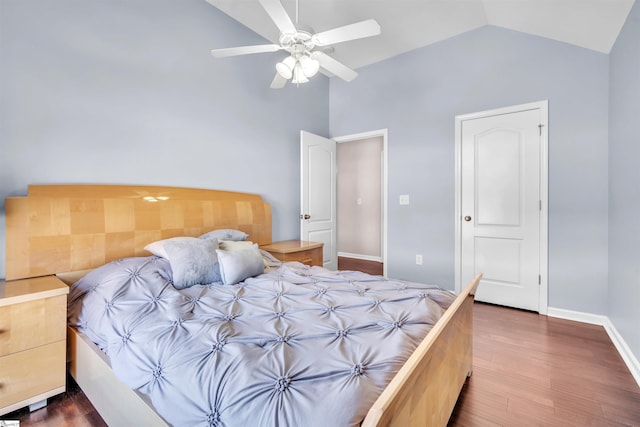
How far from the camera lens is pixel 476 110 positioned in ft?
10.6

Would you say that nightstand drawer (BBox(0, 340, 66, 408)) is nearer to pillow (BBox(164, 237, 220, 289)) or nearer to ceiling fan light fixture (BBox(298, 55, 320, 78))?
pillow (BBox(164, 237, 220, 289))

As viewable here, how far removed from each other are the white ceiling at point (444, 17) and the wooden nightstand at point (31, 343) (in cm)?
249

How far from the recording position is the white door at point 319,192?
12.4 feet

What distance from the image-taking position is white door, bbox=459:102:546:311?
2941 millimetres

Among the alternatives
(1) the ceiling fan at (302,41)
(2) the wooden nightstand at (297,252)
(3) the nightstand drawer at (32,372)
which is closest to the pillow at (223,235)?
(2) the wooden nightstand at (297,252)

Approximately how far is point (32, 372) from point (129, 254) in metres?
0.84

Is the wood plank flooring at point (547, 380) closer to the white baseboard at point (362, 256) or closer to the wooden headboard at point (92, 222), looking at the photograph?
the wooden headboard at point (92, 222)

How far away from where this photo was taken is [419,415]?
3.27ft

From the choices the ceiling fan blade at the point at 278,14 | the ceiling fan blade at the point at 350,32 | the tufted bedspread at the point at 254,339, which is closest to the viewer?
the tufted bedspread at the point at 254,339

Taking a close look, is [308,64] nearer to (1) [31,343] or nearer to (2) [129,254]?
(2) [129,254]

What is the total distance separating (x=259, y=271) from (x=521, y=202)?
Result: 8.99 feet

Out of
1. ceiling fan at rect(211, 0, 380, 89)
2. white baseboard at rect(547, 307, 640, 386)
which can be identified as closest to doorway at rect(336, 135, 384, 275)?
white baseboard at rect(547, 307, 640, 386)

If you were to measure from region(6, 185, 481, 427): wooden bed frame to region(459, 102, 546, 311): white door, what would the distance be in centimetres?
162

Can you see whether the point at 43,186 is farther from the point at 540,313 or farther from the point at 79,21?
the point at 540,313
